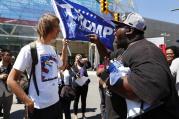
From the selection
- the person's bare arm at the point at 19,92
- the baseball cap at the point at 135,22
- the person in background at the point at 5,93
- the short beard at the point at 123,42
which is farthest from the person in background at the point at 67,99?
the baseball cap at the point at 135,22

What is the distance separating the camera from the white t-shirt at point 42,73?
396cm

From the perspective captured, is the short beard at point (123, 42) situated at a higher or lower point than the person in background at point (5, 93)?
higher

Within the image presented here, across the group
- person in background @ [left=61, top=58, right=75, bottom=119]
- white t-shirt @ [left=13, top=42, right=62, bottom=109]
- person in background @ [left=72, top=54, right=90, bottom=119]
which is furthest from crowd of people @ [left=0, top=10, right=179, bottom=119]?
person in background @ [left=72, top=54, right=90, bottom=119]

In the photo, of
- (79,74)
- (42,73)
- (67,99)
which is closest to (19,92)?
(42,73)

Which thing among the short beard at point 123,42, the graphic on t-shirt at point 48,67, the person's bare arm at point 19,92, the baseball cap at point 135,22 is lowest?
the person's bare arm at point 19,92

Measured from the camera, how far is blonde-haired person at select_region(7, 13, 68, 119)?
3.96 m

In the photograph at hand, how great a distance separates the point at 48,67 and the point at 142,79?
1.68 meters

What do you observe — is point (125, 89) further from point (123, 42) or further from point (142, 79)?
point (123, 42)

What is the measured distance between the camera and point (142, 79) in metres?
2.61

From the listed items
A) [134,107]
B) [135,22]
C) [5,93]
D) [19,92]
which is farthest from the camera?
[5,93]

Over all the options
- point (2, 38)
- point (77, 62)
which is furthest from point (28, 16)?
point (77, 62)

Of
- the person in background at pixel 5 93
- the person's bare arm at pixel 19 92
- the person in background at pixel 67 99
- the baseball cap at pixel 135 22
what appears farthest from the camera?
the person in background at pixel 67 99

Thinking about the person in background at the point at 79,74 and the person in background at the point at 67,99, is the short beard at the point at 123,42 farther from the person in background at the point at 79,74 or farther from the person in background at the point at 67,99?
the person in background at the point at 79,74

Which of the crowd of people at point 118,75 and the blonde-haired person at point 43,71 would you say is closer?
the crowd of people at point 118,75
